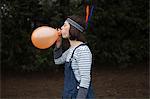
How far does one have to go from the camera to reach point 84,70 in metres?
3.94

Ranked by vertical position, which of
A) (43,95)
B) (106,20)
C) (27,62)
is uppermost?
(106,20)

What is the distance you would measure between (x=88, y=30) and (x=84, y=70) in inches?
153

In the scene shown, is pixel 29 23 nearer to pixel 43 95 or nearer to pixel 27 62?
pixel 27 62

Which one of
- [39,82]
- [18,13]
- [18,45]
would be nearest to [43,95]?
[39,82]

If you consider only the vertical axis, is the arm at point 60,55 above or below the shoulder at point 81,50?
below

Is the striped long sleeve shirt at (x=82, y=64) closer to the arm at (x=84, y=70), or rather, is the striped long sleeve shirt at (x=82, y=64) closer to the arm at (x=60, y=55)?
the arm at (x=84, y=70)

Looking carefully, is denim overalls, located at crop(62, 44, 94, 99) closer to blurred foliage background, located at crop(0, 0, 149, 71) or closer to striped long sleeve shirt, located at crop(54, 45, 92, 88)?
striped long sleeve shirt, located at crop(54, 45, 92, 88)

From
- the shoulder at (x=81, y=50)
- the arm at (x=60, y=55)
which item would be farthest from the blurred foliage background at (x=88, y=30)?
the shoulder at (x=81, y=50)

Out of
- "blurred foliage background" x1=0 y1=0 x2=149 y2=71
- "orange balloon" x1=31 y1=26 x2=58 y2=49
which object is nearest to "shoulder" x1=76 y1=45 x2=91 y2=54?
"orange balloon" x1=31 y1=26 x2=58 y2=49

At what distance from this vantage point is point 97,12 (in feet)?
25.4

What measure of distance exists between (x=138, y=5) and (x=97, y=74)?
1.71 m

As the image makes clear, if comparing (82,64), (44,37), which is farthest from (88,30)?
(82,64)

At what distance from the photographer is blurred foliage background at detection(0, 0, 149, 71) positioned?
7121mm

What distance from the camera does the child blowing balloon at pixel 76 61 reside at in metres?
3.95
